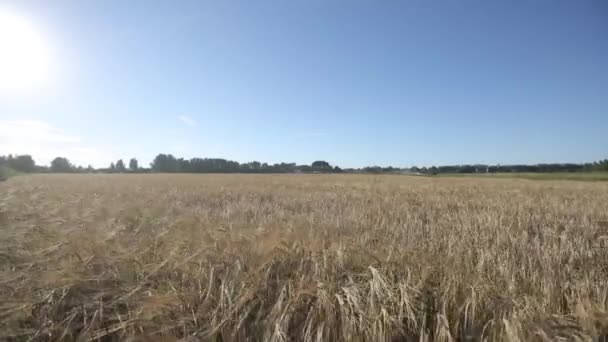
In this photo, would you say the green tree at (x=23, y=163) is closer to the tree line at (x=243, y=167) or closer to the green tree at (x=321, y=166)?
the tree line at (x=243, y=167)

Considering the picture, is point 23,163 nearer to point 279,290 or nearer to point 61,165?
point 61,165

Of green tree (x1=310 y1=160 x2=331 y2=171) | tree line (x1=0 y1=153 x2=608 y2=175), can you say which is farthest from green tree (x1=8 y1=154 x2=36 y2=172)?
green tree (x1=310 y1=160 x2=331 y2=171)

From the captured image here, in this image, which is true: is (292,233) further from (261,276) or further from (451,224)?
(451,224)

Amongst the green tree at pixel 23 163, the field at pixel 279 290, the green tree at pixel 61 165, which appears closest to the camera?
the field at pixel 279 290

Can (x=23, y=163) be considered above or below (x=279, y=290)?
above

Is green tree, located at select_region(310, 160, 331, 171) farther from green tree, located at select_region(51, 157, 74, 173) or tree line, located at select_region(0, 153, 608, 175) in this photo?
green tree, located at select_region(51, 157, 74, 173)

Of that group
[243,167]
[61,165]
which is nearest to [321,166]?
[243,167]

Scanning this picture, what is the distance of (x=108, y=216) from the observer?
4895mm

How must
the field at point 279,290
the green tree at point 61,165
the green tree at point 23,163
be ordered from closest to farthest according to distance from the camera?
the field at point 279,290
the green tree at point 23,163
the green tree at point 61,165

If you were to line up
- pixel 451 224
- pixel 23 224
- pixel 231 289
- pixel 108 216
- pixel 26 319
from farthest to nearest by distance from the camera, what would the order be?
pixel 451 224 < pixel 108 216 < pixel 23 224 < pixel 231 289 < pixel 26 319

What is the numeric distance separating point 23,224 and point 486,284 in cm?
475

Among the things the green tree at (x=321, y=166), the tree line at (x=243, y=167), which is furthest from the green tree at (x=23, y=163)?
the green tree at (x=321, y=166)

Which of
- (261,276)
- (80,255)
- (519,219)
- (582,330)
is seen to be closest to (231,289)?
(261,276)

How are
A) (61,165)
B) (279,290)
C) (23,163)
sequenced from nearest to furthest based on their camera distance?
(279,290)
(23,163)
(61,165)
